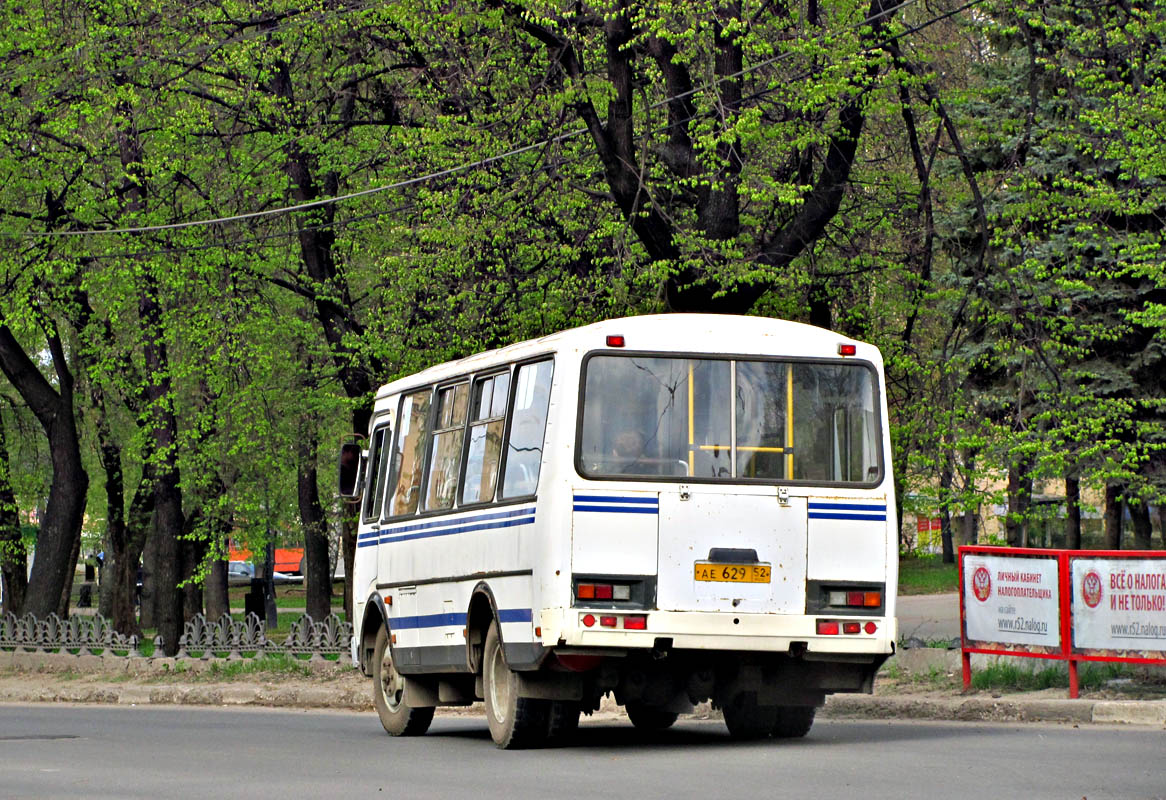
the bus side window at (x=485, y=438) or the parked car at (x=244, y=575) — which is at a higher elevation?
the parked car at (x=244, y=575)

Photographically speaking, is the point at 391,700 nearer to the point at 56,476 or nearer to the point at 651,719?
the point at 651,719

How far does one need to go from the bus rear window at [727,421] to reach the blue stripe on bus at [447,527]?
0.84m

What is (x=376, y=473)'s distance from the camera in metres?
18.1

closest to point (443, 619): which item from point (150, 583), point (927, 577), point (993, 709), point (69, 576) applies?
point (993, 709)

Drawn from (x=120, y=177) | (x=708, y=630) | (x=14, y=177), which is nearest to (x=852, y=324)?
(x=708, y=630)

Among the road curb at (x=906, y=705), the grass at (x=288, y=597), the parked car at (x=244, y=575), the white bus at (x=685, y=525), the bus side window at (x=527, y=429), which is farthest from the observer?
the parked car at (x=244, y=575)

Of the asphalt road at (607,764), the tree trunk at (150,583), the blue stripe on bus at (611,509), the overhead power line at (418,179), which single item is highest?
the overhead power line at (418,179)

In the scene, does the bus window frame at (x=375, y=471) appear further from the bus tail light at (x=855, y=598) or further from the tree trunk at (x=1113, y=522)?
the tree trunk at (x=1113, y=522)

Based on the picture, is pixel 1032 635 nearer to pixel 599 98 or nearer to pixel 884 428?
pixel 884 428

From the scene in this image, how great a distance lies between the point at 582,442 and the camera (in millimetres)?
13508

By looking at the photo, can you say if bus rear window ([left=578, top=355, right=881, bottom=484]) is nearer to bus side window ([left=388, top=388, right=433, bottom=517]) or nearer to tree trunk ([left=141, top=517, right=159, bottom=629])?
bus side window ([left=388, top=388, right=433, bottom=517])

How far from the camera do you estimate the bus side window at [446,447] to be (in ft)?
51.7

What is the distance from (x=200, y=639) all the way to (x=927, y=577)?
133ft

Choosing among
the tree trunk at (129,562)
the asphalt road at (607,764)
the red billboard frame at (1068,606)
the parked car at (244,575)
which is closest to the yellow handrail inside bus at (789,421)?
the asphalt road at (607,764)
